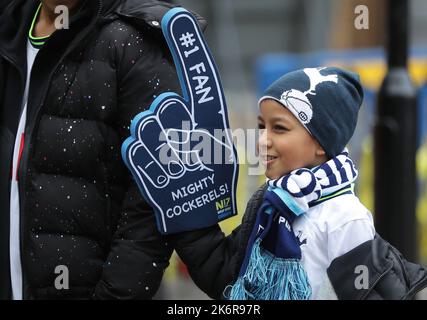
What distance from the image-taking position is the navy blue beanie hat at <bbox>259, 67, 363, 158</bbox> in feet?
8.20

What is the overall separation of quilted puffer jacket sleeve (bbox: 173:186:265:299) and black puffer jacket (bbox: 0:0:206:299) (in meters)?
0.07

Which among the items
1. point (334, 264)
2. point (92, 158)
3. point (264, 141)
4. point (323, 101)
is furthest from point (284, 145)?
point (92, 158)

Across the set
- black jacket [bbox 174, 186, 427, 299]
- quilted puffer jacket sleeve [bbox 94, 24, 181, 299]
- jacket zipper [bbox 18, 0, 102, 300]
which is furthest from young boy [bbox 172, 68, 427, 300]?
jacket zipper [bbox 18, 0, 102, 300]

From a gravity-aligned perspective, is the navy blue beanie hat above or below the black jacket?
above

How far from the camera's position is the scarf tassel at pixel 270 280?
7.85ft

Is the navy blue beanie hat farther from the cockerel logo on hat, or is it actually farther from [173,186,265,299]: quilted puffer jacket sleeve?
[173,186,265,299]: quilted puffer jacket sleeve

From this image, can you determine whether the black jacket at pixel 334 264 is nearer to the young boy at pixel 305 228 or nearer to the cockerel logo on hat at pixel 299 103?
the young boy at pixel 305 228

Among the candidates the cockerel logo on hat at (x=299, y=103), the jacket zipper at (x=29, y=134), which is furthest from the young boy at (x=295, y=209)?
the jacket zipper at (x=29, y=134)

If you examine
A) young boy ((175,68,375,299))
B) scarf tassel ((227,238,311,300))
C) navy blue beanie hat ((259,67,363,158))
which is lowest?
scarf tassel ((227,238,311,300))

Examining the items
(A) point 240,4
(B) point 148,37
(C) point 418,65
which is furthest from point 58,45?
(A) point 240,4

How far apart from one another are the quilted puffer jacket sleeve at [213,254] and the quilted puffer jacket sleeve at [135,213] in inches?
3.2

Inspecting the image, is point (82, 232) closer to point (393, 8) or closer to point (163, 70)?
point (163, 70)

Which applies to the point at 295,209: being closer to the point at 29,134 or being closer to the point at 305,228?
the point at 305,228
